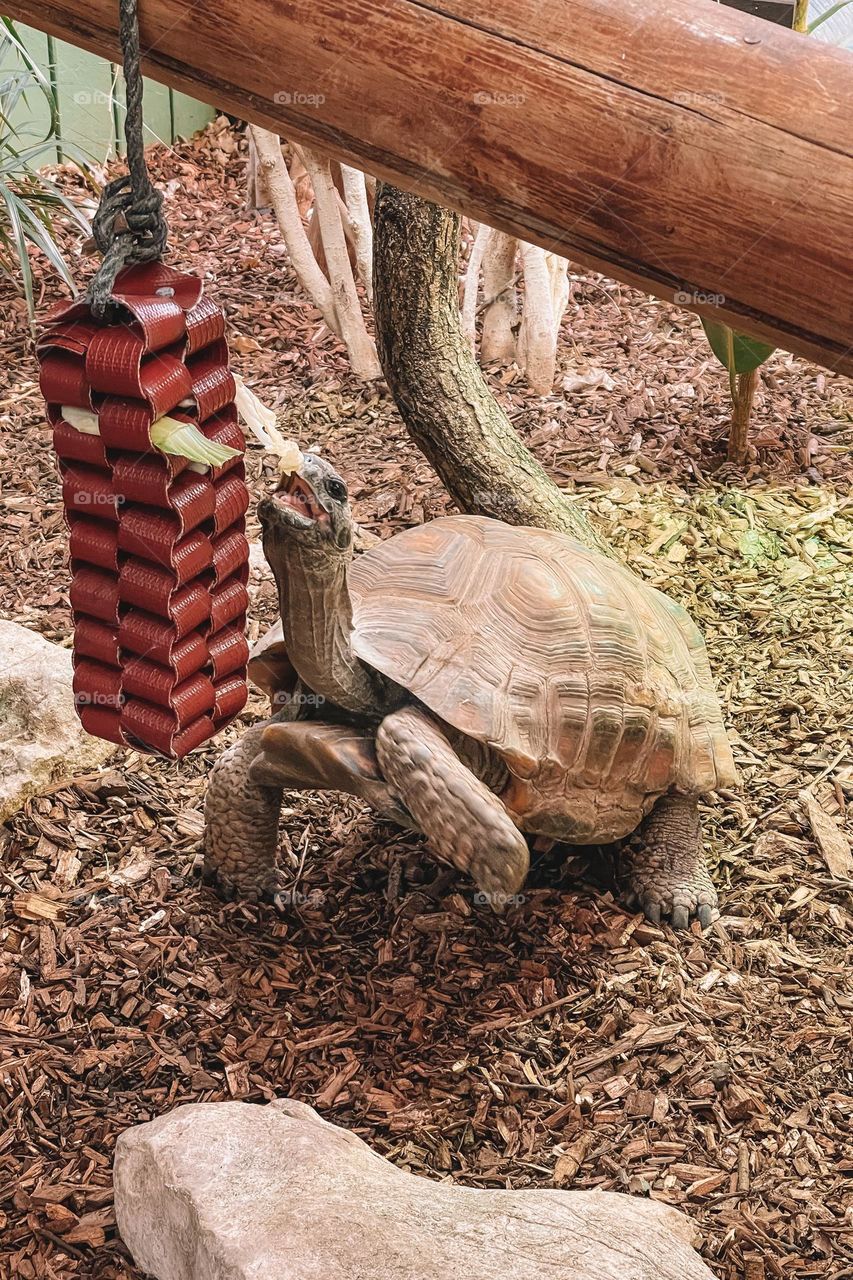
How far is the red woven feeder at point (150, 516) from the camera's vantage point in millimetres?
1781

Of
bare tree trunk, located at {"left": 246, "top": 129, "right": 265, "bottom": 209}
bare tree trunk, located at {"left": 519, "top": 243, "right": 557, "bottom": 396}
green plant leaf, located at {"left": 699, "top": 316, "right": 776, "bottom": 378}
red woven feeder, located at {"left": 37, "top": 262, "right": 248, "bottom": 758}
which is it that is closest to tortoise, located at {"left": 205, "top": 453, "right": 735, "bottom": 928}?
red woven feeder, located at {"left": 37, "top": 262, "right": 248, "bottom": 758}

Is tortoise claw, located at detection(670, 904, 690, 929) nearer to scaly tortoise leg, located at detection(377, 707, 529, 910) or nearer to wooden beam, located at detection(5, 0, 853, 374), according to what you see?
scaly tortoise leg, located at detection(377, 707, 529, 910)

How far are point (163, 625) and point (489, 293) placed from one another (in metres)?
4.22

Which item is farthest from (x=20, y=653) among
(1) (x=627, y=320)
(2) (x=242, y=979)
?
(1) (x=627, y=320)

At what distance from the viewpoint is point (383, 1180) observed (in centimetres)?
222

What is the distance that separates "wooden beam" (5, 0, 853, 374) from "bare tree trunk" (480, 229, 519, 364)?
3.88 meters

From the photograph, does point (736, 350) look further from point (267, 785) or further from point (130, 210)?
point (130, 210)

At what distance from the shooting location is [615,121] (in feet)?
5.32

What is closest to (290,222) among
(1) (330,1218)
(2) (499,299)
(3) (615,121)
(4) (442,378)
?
(2) (499,299)

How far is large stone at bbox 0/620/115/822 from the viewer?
11.9ft

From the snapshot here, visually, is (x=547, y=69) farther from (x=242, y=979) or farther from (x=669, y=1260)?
(x=242, y=979)

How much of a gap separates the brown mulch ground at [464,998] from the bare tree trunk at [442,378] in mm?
862

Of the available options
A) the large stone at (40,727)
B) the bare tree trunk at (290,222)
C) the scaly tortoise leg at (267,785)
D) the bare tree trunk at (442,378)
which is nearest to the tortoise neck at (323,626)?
the scaly tortoise leg at (267,785)

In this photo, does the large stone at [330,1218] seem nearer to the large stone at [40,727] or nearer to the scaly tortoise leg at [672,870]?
the scaly tortoise leg at [672,870]
